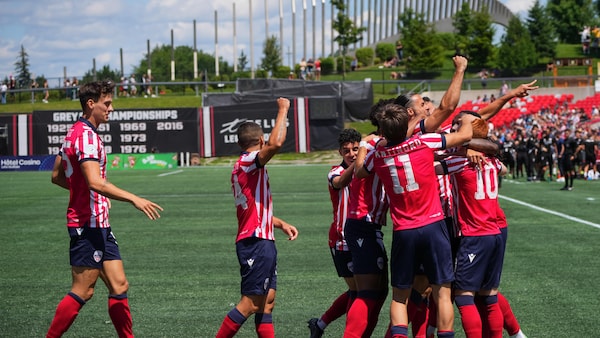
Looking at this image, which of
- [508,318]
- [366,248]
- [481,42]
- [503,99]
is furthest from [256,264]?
[481,42]

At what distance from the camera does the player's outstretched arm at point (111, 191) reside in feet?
19.6

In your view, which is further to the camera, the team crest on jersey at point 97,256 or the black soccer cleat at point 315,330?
the black soccer cleat at point 315,330

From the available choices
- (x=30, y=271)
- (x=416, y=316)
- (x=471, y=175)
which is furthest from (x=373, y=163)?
(x=30, y=271)

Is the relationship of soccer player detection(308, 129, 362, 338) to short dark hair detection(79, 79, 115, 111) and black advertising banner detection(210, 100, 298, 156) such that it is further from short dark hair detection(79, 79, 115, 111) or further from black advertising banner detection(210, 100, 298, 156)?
black advertising banner detection(210, 100, 298, 156)

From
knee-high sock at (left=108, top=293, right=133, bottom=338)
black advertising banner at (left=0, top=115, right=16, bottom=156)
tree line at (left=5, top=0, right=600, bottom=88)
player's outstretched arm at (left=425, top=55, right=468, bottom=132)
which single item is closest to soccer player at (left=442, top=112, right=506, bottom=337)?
player's outstretched arm at (left=425, top=55, right=468, bottom=132)

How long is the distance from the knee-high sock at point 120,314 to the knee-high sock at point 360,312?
178 cm

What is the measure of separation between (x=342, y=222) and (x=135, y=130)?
3681 centimetres

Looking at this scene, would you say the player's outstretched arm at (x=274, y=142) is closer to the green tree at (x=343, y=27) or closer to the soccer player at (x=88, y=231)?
the soccer player at (x=88, y=231)

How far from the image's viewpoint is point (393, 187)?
19.8 ft

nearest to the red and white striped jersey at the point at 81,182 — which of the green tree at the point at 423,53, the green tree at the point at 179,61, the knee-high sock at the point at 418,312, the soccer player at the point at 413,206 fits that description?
the soccer player at the point at 413,206

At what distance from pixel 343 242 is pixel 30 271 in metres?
5.60

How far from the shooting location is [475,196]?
6.50 meters

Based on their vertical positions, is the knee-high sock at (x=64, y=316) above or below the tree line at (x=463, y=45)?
below

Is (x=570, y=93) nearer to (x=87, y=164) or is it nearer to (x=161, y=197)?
(x=161, y=197)
